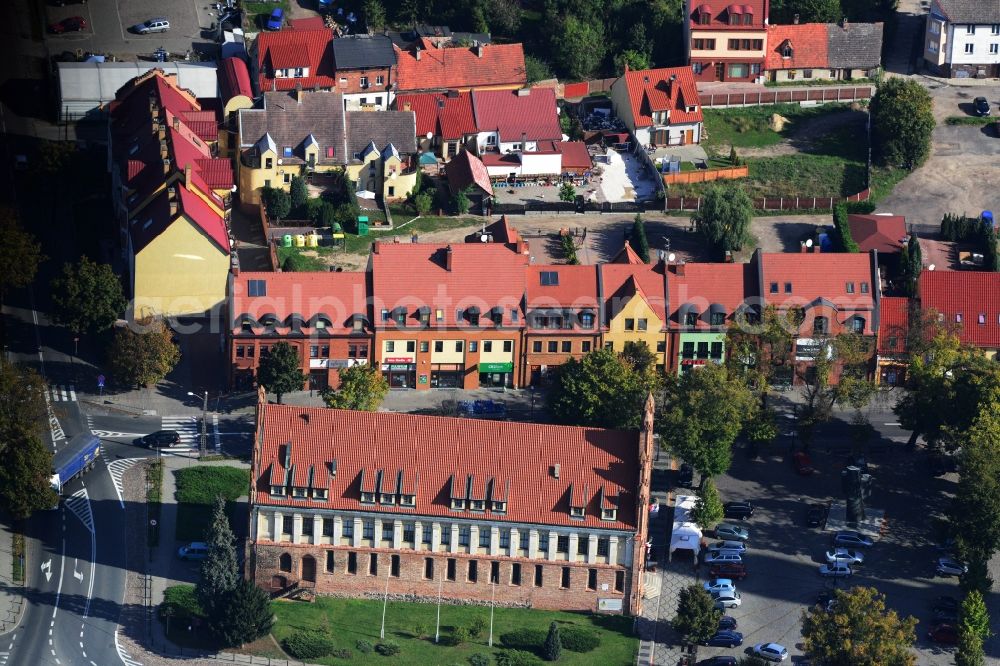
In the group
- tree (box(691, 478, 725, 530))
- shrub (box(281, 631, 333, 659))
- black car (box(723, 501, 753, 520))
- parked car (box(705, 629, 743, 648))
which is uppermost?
→ tree (box(691, 478, 725, 530))

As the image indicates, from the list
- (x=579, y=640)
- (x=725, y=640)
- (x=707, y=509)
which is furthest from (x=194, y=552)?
(x=725, y=640)

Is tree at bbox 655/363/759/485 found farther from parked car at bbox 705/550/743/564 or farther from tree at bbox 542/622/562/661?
tree at bbox 542/622/562/661

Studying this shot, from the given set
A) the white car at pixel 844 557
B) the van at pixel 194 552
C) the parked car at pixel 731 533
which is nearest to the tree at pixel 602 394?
the parked car at pixel 731 533

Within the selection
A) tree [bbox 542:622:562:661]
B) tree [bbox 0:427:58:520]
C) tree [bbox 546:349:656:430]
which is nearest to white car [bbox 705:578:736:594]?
tree [bbox 542:622:562:661]

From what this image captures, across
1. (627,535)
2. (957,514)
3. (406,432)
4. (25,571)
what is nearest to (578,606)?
(627,535)

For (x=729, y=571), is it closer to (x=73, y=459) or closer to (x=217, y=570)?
(x=217, y=570)

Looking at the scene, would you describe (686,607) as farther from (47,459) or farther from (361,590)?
(47,459)
